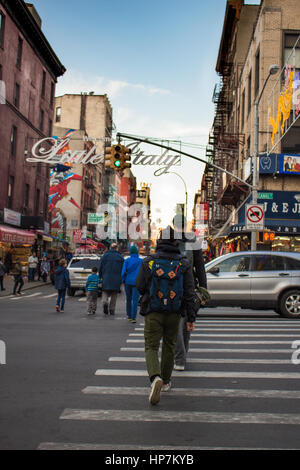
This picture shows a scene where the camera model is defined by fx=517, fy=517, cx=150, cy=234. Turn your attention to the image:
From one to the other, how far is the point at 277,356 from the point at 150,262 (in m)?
3.51

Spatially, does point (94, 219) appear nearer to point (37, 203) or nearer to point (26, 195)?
point (37, 203)

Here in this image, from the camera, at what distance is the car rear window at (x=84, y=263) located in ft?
78.7

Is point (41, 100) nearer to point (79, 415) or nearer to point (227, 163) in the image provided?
point (227, 163)

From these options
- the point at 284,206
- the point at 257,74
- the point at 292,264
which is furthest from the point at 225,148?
the point at 292,264

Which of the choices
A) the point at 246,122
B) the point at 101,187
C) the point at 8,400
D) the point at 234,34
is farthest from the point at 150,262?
the point at 101,187

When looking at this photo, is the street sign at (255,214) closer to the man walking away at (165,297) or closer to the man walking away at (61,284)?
the man walking away at (61,284)

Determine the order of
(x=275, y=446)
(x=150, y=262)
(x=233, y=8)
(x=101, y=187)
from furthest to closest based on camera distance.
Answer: (x=101, y=187)
(x=233, y=8)
(x=150, y=262)
(x=275, y=446)

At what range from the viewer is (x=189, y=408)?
17.2ft

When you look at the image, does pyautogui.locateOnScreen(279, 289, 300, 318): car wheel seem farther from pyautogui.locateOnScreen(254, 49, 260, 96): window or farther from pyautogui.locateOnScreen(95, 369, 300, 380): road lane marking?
pyautogui.locateOnScreen(254, 49, 260, 96): window

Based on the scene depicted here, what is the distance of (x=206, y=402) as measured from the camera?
5.49 meters

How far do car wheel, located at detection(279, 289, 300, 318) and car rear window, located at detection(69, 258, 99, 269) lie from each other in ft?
38.0

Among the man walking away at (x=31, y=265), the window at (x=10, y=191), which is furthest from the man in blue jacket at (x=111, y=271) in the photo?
the window at (x=10, y=191)

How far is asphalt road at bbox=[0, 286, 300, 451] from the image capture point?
4.27 m

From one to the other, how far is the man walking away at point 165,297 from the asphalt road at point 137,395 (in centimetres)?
51
